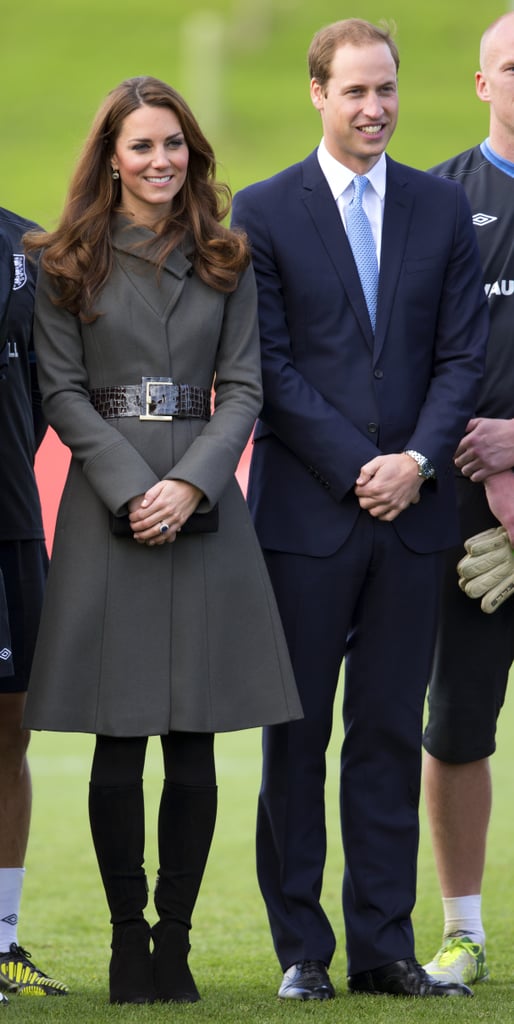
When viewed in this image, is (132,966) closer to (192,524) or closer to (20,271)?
(192,524)

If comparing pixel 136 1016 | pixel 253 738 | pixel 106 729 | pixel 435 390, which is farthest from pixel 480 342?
pixel 253 738

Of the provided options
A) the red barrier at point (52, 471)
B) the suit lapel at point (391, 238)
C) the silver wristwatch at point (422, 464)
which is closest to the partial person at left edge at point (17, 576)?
the suit lapel at point (391, 238)

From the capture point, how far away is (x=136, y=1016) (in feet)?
10.2

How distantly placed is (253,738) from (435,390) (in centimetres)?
511

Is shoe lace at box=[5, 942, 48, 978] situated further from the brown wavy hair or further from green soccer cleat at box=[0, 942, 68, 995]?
the brown wavy hair

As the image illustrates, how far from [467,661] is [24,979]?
120 cm

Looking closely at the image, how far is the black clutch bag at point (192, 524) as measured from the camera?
10.6ft

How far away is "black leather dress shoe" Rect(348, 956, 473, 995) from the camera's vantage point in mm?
3424

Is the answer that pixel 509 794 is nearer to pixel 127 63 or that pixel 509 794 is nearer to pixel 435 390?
pixel 435 390

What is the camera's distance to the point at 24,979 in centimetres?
362

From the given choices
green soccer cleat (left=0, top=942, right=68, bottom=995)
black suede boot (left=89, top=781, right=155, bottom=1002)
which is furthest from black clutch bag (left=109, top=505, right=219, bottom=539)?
green soccer cleat (left=0, top=942, right=68, bottom=995)

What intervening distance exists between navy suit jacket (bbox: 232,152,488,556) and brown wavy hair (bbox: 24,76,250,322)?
0.44ft

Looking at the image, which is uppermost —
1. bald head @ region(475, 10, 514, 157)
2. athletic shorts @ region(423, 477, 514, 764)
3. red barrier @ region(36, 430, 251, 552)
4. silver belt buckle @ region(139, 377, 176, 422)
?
red barrier @ region(36, 430, 251, 552)

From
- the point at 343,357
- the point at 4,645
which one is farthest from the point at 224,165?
the point at 4,645
